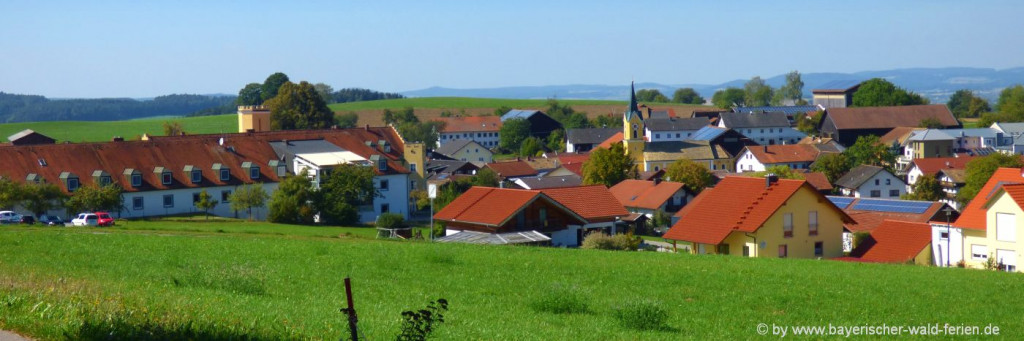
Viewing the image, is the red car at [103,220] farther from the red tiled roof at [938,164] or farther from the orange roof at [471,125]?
the orange roof at [471,125]

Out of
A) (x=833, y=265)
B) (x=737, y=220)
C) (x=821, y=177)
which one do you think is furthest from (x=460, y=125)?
(x=833, y=265)

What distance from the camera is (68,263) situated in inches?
747

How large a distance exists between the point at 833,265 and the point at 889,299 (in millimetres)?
6186

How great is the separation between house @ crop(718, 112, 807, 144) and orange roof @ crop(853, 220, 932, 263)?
100 m

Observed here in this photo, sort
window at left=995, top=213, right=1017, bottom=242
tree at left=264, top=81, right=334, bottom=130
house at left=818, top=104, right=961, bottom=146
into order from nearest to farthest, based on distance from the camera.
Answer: window at left=995, top=213, right=1017, bottom=242 → tree at left=264, top=81, right=334, bottom=130 → house at left=818, top=104, right=961, bottom=146

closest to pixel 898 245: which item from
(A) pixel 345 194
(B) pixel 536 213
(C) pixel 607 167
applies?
(B) pixel 536 213

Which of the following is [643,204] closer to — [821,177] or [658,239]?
[658,239]

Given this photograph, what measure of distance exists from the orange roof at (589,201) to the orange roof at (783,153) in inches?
2365

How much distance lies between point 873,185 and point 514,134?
60668 millimetres

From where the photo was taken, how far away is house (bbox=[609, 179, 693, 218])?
6494 cm

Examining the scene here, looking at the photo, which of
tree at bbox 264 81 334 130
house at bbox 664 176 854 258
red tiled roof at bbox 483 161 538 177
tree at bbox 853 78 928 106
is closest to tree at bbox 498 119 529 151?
tree at bbox 264 81 334 130

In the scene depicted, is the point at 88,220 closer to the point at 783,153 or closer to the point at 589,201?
the point at 589,201

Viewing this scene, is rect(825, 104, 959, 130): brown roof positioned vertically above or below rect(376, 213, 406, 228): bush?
above

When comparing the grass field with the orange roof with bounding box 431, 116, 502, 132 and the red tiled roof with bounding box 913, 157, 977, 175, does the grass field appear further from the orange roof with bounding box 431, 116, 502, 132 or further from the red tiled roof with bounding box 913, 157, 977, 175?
the orange roof with bounding box 431, 116, 502, 132
